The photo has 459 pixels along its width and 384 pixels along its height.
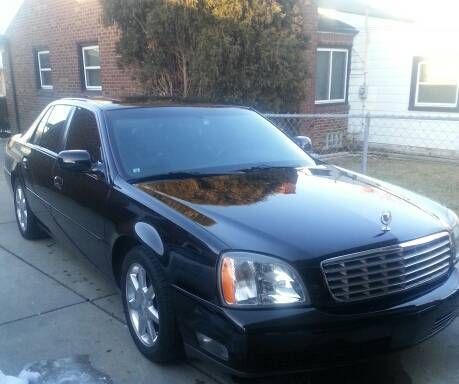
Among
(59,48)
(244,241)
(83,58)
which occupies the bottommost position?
(244,241)

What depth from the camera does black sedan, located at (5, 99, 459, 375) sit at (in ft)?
8.15

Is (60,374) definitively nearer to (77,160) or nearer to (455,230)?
(77,160)

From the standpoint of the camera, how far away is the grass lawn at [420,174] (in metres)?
A: 7.47

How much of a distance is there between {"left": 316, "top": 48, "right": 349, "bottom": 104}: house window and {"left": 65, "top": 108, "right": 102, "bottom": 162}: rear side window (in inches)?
337

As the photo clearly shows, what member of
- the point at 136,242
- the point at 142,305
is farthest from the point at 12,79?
the point at 142,305

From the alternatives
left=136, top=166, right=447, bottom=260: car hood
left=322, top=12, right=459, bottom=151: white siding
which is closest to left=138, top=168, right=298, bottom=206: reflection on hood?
left=136, top=166, right=447, bottom=260: car hood

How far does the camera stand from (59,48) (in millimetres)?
13391

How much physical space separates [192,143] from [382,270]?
6.12ft

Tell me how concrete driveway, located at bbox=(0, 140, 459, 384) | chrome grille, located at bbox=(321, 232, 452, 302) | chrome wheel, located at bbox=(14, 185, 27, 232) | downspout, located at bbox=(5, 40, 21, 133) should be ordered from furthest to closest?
downspout, located at bbox=(5, 40, 21, 133) < chrome wheel, located at bbox=(14, 185, 27, 232) < concrete driveway, located at bbox=(0, 140, 459, 384) < chrome grille, located at bbox=(321, 232, 452, 302)

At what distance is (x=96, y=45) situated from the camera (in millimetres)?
12242

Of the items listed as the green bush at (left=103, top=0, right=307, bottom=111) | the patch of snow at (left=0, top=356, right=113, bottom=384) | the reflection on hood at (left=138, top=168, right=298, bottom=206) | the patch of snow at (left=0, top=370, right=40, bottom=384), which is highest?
the green bush at (left=103, top=0, right=307, bottom=111)

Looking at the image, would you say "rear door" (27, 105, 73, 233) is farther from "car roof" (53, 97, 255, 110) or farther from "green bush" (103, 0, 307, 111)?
"green bush" (103, 0, 307, 111)

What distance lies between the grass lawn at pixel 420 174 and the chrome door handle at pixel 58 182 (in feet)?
15.7

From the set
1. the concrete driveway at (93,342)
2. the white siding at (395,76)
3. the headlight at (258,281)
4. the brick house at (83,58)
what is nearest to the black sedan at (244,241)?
the headlight at (258,281)
